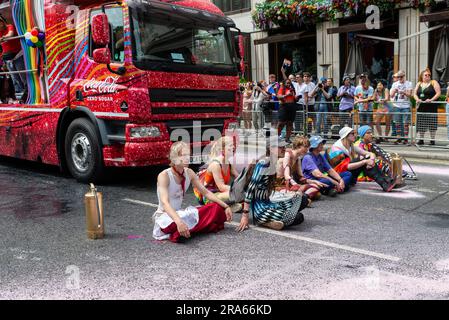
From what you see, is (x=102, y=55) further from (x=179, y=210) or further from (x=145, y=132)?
(x=179, y=210)

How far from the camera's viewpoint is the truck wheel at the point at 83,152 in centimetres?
850

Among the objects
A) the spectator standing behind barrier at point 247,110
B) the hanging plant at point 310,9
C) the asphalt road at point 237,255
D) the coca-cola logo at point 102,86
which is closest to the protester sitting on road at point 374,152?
the asphalt road at point 237,255

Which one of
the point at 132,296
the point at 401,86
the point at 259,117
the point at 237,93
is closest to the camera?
the point at 132,296

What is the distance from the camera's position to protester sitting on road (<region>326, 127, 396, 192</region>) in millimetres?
8156

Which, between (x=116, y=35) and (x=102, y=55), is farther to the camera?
(x=116, y=35)

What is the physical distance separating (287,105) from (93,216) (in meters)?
9.37

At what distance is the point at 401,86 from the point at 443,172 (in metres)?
4.23

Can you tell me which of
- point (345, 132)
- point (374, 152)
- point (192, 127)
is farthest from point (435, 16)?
point (192, 127)

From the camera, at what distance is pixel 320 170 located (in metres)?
7.89

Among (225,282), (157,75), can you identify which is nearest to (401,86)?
(157,75)
